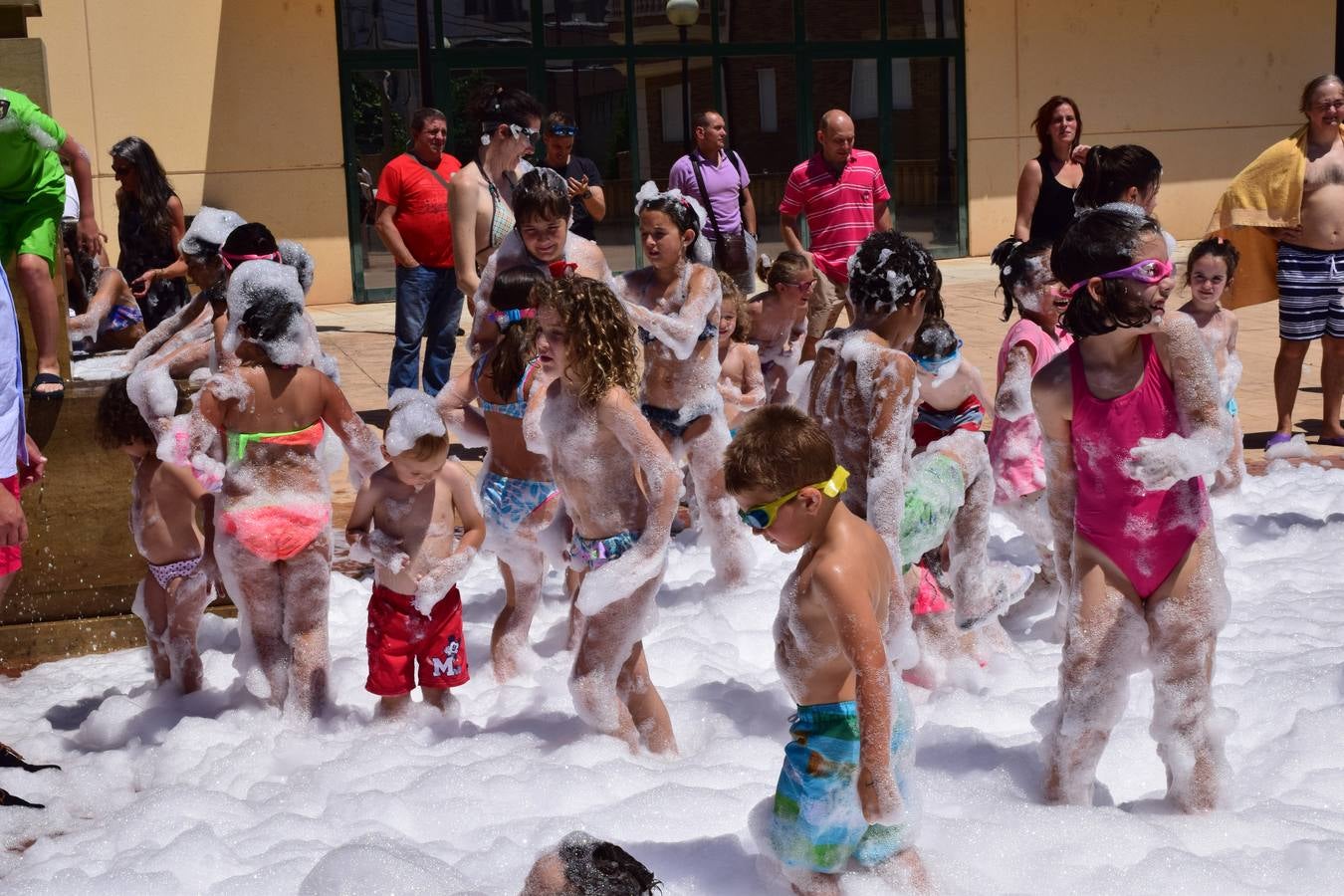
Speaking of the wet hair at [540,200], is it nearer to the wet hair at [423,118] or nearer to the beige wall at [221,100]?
the wet hair at [423,118]

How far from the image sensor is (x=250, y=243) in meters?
5.27

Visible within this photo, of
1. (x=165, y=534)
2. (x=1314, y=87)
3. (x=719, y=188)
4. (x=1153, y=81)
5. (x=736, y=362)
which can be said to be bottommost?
(x=165, y=534)

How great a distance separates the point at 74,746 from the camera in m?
5.07

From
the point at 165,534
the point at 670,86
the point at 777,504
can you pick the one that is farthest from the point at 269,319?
the point at 670,86

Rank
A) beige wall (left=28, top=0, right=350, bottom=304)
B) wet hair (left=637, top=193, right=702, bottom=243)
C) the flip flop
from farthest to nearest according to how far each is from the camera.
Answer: beige wall (left=28, top=0, right=350, bottom=304) → wet hair (left=637, top=193, right=702, bottom=243) → the flip flop

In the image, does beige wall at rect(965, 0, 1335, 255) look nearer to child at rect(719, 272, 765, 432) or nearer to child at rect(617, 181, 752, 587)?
child at rect(719, 272, 765, 432)

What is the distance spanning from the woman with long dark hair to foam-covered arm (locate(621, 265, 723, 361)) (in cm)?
359

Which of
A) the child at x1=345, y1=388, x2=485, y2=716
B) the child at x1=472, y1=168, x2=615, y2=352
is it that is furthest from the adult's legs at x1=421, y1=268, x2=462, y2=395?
the child at x1=345, y1=388, x2=485, y2=716

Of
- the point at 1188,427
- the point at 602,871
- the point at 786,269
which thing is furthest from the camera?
the point at 786,269

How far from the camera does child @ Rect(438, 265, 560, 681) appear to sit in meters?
5.43

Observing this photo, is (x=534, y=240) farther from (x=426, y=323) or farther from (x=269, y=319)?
(x=426, y=323)

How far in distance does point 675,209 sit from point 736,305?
46.4 inches

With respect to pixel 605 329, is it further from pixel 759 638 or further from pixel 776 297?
pixel 776 297

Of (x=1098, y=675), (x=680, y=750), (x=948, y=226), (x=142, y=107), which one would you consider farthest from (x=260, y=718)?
(x=948, y=226)
